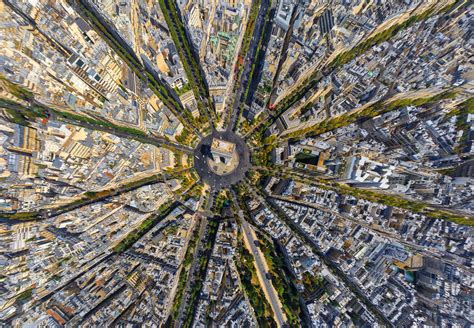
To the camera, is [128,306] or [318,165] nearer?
[128,306]

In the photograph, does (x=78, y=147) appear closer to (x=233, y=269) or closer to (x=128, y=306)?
(x=128, y=306)

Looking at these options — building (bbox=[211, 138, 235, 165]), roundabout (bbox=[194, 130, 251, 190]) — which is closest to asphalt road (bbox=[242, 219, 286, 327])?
roundabout (bbox=[194, 130, 251, 190])

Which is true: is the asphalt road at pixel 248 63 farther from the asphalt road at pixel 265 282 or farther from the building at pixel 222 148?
the asphalt road at pixel 265 282

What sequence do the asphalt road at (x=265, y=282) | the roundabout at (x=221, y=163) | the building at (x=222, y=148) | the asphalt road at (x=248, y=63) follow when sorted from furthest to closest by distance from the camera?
the asphalt road at (x=248, y=63), the roundabout at (x=221, y=163), the building at (x=222, y=148), the asphalt road at (x=265, y=282)

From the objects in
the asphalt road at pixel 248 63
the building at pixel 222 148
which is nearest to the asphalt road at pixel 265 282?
the building at pixel 222 148

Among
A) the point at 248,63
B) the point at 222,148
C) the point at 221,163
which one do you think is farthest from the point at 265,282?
the point at 248,63

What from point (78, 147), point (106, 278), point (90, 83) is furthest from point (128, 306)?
point (90, 83)

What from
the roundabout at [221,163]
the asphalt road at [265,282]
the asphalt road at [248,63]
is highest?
the asphalt road at [248,63]

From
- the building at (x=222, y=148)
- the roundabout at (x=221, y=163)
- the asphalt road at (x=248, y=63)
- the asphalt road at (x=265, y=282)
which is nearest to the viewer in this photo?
the asphalt road at (x=265, y=282)

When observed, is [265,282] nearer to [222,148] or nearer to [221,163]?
[221,163]
